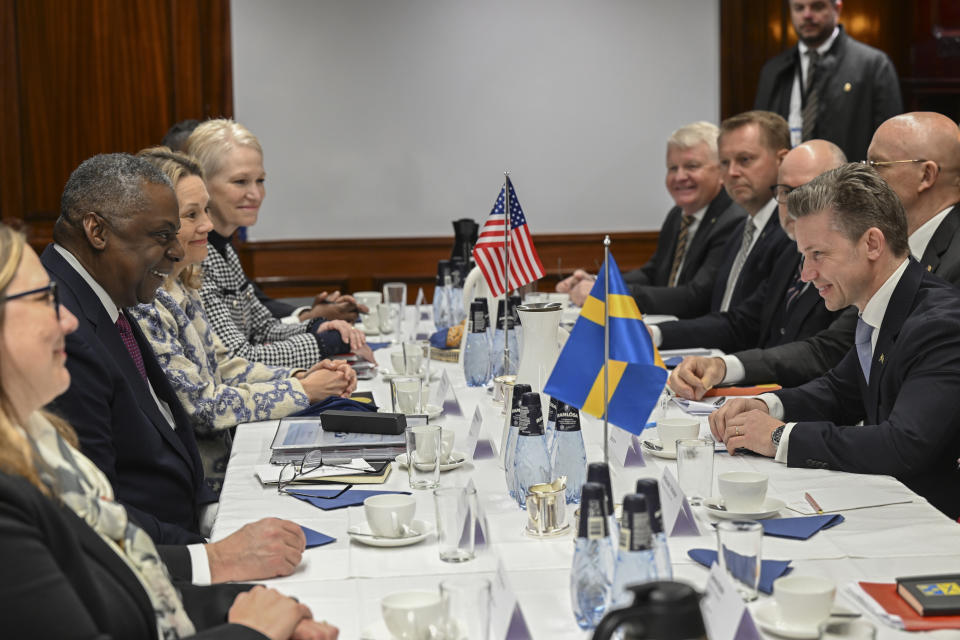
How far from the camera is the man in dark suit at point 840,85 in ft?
19.0

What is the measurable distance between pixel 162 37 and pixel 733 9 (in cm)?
348

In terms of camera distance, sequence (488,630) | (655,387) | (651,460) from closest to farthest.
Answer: (488,630), (655,387), (651,460)

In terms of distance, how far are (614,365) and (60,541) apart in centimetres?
98

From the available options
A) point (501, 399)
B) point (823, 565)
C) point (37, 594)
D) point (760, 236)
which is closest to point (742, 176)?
point (760, 236)

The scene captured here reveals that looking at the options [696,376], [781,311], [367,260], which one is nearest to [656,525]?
[696,376]

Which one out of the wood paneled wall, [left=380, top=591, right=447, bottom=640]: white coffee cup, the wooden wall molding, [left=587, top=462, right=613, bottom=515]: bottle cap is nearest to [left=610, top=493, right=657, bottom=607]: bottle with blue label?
[left=587, top=462, right=613, bottom=515]: bottle cap

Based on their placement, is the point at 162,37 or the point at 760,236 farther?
the point at 162,37

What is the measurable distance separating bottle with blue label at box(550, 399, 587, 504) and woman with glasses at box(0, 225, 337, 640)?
0.68m

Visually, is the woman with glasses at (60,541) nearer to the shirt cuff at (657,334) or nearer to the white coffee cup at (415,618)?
the white coffee cup at (415,618)

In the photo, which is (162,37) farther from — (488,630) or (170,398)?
(488,630)

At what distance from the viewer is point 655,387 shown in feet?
6.16

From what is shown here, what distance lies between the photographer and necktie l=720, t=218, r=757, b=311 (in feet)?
14.2

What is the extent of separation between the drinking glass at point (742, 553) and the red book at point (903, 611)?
175 millimetres

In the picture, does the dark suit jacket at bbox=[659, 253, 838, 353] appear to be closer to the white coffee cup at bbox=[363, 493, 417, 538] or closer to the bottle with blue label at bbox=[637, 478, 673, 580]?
the white coffee cup at bbox=[363, 493, 417, 538]
